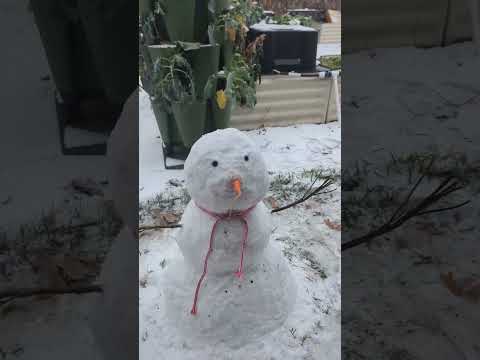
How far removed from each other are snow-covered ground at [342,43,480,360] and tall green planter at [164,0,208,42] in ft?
4.44

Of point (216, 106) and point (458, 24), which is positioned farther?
point (216, 106)

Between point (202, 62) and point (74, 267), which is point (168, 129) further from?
point (74, 267)

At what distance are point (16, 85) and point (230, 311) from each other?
27.7 inches

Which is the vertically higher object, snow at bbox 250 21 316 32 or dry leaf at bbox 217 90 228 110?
snow at bbox 250 21 316 32

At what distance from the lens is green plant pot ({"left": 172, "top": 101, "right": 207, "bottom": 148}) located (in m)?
1.66

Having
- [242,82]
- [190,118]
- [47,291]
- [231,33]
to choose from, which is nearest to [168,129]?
[190,118]

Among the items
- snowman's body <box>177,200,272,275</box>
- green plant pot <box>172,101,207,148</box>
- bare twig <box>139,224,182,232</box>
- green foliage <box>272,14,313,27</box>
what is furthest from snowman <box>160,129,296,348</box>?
green foliage <box>272,14,313,27</box>

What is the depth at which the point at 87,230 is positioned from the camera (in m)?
0.33

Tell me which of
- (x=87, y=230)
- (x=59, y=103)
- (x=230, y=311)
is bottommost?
(x=230, y=311)

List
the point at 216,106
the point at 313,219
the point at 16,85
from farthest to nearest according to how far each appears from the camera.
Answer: the point at 216,106, the point at 313,219, the point at 16,85

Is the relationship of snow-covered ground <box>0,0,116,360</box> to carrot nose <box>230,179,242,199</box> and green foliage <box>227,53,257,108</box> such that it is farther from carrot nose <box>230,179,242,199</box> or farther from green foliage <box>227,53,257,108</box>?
green foliage <box>227,53,257,108</box>

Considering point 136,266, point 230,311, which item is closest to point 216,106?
point 230,311

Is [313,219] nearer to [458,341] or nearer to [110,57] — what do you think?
[458,341]

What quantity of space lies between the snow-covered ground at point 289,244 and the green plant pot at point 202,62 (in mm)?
287
